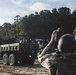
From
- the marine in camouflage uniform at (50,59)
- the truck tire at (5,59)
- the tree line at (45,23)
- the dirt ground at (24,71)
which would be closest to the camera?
the marine in camouflage uniform at (50,59)

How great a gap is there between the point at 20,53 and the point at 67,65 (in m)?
19.7

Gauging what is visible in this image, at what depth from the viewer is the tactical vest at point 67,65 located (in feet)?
12.6

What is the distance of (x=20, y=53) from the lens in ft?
77.0

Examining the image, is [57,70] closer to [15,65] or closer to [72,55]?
[72,55]

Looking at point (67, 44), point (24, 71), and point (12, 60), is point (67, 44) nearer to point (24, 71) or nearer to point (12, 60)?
point (24, 71)

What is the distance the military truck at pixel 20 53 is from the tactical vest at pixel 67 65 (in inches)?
750

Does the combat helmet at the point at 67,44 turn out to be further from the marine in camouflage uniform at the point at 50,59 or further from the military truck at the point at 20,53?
the military truck at the point at 20,53

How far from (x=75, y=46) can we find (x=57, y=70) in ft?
1.31

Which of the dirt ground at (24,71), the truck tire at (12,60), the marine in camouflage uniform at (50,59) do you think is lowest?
the dirt ground at (24,71)

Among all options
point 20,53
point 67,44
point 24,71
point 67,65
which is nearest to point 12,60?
point 20,53

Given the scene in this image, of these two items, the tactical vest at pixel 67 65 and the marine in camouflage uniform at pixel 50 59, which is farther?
the marine in camouflage uniform at pixel 50 59

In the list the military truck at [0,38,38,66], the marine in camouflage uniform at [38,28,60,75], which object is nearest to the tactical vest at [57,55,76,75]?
the marine in camouflage uniform at [38,28,60,75]

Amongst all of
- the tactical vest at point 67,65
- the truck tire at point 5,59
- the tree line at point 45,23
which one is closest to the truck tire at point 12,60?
the truck tire at point 5,59

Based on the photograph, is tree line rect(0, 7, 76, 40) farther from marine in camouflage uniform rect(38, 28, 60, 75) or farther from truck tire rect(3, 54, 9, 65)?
marine in camouflage uniform rect(38, 28, 60, 75)
